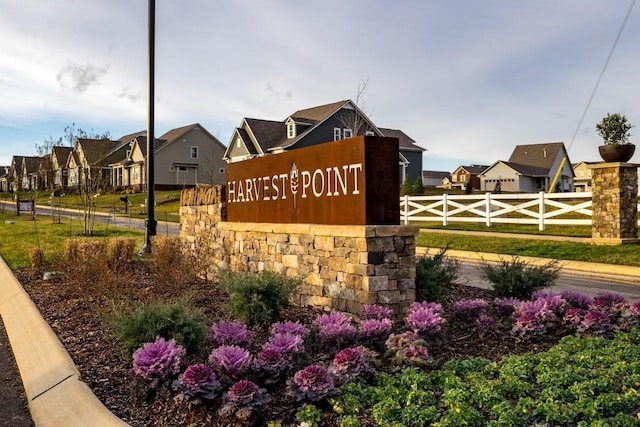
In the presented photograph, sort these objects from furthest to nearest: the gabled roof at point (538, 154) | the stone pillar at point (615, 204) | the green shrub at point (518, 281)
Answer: the gabled roof at point (538, 154), the stone pillar at point (615, 204), the green shrub at point (518, 281)

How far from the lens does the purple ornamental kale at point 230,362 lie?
4.16m

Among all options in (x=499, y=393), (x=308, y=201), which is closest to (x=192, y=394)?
(x=499, y=393)

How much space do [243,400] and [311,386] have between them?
18.5 inches

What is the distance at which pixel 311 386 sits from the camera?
3855 mm

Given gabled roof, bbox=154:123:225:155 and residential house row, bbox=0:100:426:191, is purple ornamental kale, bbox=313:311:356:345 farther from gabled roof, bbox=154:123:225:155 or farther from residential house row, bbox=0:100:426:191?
gabled roof, bbox=154:123:225:155

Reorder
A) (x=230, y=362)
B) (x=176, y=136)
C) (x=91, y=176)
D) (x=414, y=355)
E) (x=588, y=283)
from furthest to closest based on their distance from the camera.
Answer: (x=176, y=136), (x=91, y=176), (x=588, y=283), (x=414, y=355), (x=230, y=362)

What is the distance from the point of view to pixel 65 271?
10477 mm

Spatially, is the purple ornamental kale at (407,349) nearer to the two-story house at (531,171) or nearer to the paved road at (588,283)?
the paved road at (588,283)

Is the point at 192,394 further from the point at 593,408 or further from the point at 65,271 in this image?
the point at 65,271

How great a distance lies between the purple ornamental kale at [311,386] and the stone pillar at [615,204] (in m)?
13.4

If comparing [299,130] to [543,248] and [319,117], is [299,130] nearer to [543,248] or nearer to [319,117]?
[319,117]

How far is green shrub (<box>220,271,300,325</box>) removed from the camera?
6.23 meters

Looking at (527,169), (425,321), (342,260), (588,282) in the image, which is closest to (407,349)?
(425,321)

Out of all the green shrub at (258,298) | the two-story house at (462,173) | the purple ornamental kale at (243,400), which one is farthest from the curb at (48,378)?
the two-story house at (462,173)
